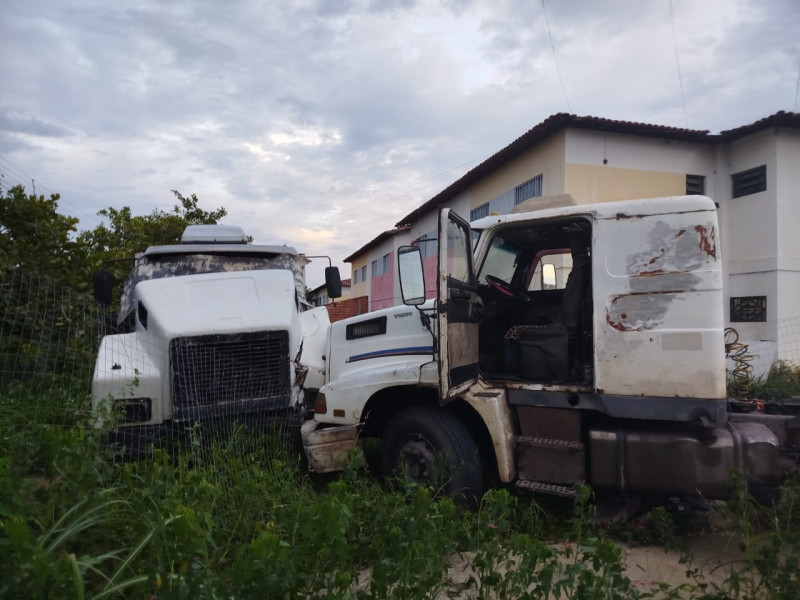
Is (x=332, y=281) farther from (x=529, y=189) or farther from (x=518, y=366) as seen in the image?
(x=529, y=189)

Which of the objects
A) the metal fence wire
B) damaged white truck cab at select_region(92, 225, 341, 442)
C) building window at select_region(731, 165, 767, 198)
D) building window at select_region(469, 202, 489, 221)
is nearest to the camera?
the metal fence wire

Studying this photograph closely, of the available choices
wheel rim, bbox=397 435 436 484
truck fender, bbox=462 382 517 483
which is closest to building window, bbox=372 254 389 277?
wheel rim, bbox=397 435 436 484

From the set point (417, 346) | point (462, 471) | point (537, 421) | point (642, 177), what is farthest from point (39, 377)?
point (642, 177)

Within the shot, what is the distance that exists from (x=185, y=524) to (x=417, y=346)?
2488 millimetres

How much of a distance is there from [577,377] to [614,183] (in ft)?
32.1

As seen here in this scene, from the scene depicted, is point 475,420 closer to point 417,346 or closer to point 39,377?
point 417,346

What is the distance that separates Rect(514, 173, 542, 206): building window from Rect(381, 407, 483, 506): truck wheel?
33.2 ft

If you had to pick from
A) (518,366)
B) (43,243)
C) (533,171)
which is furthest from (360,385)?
(533,171)

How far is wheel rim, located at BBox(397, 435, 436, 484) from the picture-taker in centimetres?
409

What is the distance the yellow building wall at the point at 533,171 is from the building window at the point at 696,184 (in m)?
3.54

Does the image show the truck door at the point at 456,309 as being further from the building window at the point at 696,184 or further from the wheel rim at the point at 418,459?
the building window at the point at 696,184

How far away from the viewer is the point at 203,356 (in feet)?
16.4

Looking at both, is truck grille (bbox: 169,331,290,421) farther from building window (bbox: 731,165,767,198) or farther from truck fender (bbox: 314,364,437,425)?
building window (bbox: 731,165,767,198)

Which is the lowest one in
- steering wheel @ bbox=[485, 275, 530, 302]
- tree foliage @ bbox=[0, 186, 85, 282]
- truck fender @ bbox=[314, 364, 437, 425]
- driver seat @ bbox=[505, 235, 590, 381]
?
truck fender @ bbox=[314, 364, 437, 425]
